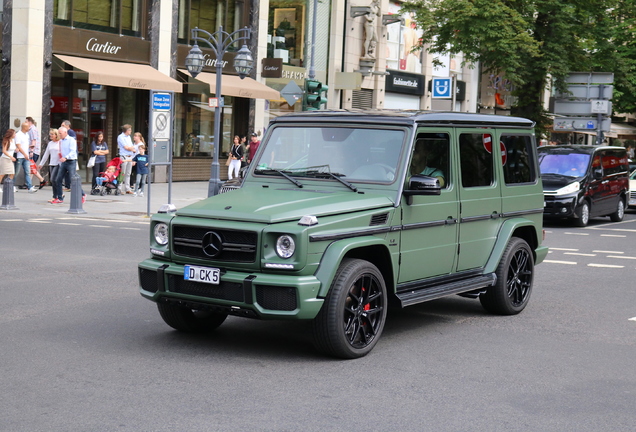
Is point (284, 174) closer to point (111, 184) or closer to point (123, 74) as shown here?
point (111, 184)

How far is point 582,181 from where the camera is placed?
2108cm

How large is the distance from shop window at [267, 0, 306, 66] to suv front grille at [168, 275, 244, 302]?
2946cm

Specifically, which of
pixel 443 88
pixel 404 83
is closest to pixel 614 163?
pixel 443 88

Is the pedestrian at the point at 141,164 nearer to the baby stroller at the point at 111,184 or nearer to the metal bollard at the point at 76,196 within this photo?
the baby stroller at the point at 111,184

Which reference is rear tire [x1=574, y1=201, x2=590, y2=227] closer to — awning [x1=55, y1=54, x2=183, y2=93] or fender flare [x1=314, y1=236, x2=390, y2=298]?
awning [x1=55, y1=54, x2=183, y2=93]

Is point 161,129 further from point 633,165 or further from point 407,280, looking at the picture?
point 633,165

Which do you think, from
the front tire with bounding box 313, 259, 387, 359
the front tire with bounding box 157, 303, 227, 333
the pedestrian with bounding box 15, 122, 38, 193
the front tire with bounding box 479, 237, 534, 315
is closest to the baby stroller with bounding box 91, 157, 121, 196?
the pedestrian with bounding box 15, 122, 38, 193

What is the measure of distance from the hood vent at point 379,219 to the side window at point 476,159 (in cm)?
139

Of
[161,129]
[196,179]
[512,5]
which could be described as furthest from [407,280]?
[196,179]

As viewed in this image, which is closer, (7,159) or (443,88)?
(7,159)

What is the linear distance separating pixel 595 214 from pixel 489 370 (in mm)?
15994

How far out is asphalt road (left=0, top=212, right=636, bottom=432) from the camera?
534 centimetres

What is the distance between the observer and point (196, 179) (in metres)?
32.4

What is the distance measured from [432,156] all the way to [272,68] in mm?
26335
